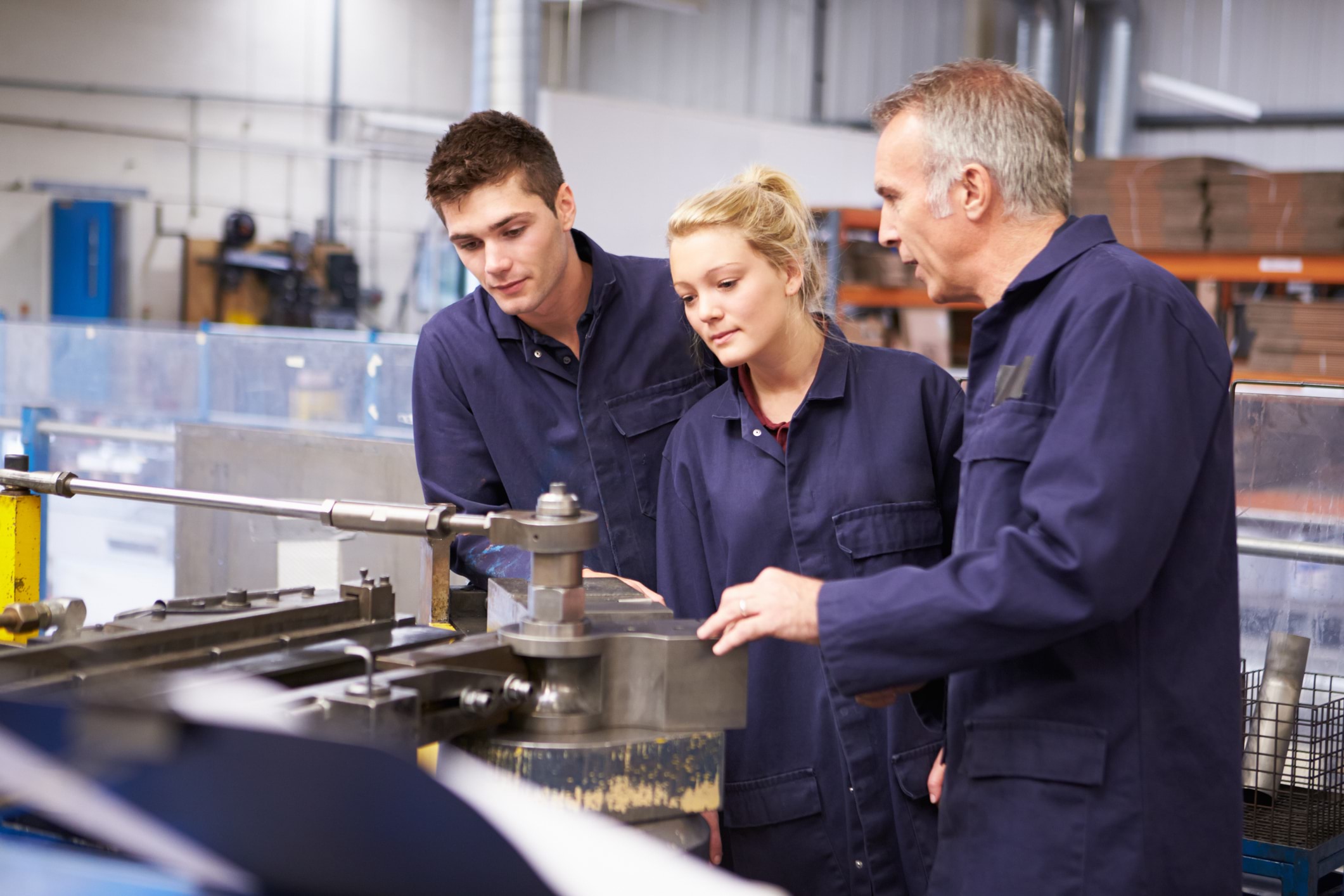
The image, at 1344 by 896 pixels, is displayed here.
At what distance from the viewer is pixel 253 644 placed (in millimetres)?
1119

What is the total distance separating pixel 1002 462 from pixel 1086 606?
0.17 metres

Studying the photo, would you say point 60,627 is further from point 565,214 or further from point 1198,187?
point 1198,187

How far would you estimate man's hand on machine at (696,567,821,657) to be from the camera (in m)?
1.07

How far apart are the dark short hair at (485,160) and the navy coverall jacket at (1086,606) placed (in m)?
0.69

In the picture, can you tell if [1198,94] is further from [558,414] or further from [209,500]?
[209,500]

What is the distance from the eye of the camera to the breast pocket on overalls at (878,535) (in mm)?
1427

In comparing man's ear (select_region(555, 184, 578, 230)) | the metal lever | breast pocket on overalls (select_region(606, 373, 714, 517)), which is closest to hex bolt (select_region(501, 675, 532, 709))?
the metal lever

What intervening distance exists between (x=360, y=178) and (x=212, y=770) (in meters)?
10.6

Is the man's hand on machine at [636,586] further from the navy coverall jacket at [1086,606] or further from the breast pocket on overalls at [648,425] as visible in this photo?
the breast pocket on overalls at [648,425]

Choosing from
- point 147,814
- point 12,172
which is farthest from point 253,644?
point 12,172

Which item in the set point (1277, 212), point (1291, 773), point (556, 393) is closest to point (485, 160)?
point (556, 393)

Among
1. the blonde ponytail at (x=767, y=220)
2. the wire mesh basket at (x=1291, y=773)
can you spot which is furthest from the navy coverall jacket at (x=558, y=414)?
the wire mesh basket at (x=1291, y=773)

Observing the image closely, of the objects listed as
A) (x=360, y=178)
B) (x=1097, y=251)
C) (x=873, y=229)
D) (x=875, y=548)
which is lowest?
(x=875, y=548)

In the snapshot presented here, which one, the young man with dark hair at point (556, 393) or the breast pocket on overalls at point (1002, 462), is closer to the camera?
the breast pocket on overalls at point (1002, 462)
